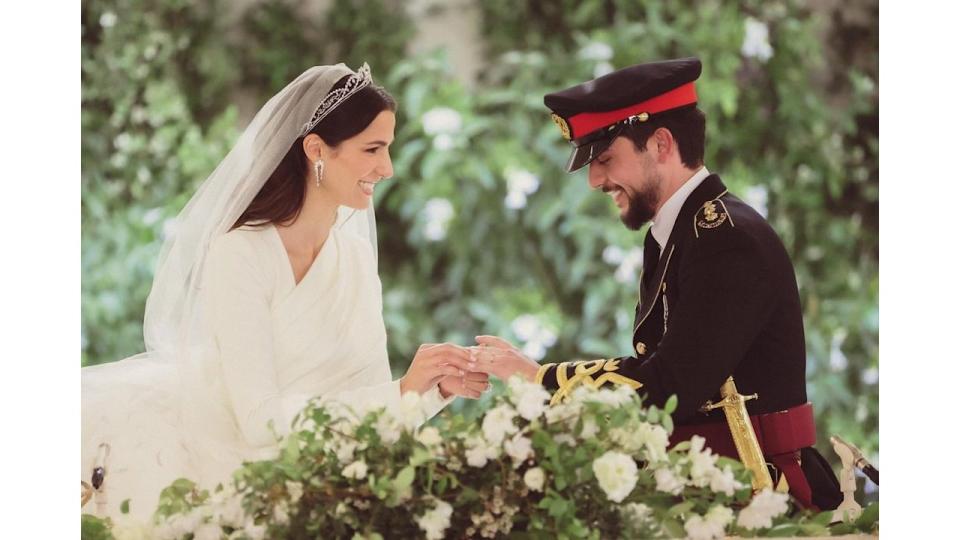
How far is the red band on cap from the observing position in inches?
97.4

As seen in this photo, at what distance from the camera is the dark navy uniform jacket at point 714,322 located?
2.34 meters

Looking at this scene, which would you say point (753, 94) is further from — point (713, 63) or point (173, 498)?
point (173, 498)

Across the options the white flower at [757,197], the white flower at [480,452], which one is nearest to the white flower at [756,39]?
the white flower at [757,197]

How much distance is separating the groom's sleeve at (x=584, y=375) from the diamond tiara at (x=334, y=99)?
73 centimetres

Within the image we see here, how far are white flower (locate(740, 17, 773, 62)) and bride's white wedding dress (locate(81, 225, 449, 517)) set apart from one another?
4.02 ft

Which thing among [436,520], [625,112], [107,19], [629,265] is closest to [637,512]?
[436,520]

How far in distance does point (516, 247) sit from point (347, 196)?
79 cm

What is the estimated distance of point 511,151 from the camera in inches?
128

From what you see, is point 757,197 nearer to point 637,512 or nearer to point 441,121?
point 441,121

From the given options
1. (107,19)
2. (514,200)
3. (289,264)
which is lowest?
(289,264)

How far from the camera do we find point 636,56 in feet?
10.7

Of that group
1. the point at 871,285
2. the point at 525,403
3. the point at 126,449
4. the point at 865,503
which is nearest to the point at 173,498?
the point at 126,449

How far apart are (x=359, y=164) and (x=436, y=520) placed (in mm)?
944

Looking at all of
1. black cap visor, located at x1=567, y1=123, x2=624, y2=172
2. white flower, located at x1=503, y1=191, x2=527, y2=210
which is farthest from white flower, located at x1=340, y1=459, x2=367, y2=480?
white flower, located at x1=503, y1=191, x2=527, y2=210
